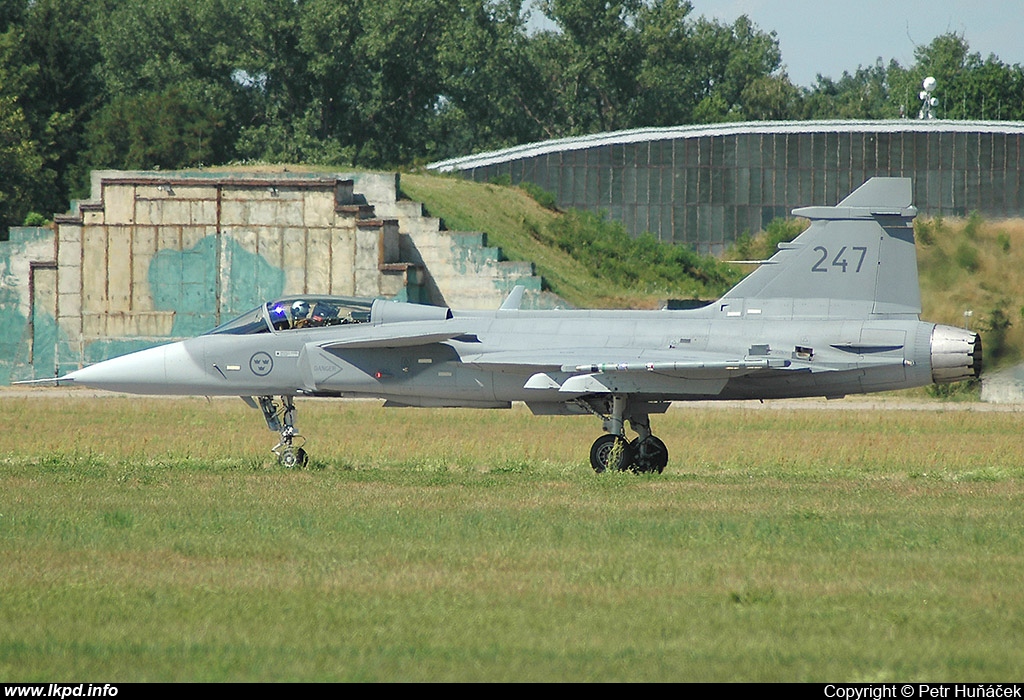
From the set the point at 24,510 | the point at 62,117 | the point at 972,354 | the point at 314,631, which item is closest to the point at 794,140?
the point at 62,117

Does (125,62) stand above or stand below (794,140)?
above

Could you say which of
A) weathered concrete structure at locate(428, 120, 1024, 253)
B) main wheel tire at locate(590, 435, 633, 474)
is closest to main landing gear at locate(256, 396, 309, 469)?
main wheel tire at locate(590, 435, 633, 474)

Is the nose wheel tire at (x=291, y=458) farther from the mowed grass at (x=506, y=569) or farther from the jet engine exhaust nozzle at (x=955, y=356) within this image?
Result: the jet engine exhaust nozzle at (x=955, y=356)

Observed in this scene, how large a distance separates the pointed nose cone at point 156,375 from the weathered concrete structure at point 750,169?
3762 cm

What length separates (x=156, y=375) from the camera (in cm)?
1848

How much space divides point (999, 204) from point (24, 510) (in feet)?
154

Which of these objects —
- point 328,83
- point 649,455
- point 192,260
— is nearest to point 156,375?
point 649,455

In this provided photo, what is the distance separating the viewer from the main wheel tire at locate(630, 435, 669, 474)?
17828 millimetres

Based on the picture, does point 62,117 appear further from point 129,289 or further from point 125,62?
point 129,289

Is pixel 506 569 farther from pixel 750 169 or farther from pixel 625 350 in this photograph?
pixel 750 169

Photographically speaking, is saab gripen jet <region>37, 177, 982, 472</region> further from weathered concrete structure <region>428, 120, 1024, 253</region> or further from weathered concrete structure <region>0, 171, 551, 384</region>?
weathered concrete structure <region>428, 120, 1024, 253</region>

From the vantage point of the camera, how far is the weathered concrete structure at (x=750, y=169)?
A: 53.6 meters

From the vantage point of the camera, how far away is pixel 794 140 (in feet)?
180

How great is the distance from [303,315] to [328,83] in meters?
57.4
